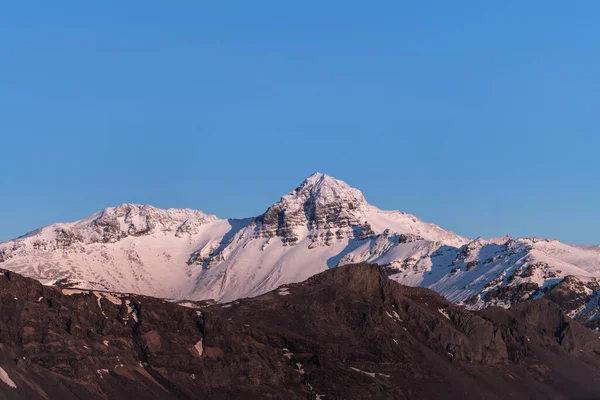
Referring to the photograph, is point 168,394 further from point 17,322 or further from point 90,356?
point 17,322

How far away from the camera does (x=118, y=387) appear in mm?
194375

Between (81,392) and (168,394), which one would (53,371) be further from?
(168,394)

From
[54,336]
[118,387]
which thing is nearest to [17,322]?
[54,336]

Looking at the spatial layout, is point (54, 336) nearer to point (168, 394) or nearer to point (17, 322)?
point (17, 322)

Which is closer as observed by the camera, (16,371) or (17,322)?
(16,371)

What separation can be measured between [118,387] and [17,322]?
19.2m

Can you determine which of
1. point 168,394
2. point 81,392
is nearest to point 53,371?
point 81,392

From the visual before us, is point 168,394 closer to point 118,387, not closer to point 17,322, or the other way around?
point 118,387

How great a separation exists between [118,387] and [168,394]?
28.3 ft

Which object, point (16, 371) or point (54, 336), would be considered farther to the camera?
point (54, 336)

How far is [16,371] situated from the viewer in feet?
611

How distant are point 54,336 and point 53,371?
976cm

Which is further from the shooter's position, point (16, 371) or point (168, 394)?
point (168, 394)

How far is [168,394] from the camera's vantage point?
198875mm
